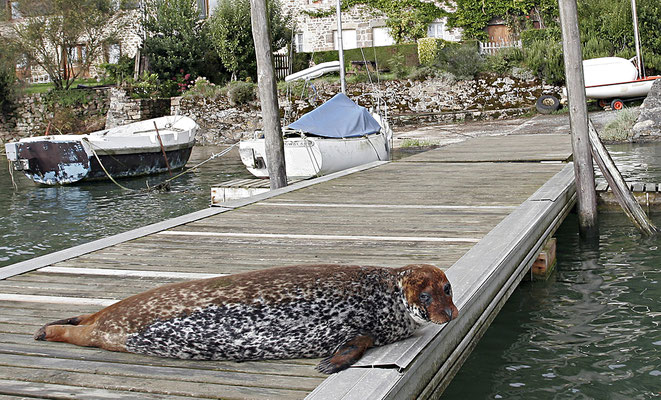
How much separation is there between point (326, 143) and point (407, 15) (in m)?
21.0

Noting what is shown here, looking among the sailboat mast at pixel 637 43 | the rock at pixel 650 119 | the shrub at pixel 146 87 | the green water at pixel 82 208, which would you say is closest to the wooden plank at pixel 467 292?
the green water at pixel 82 208

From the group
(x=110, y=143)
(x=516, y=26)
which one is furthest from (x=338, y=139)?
(x=516, y=26)

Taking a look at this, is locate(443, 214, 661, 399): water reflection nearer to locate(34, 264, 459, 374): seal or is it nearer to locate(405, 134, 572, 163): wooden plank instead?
locate(34, 264, 459, 374): seal

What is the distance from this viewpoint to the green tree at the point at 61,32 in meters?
32.5

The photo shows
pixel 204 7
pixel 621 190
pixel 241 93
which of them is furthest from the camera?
pixel 204 7

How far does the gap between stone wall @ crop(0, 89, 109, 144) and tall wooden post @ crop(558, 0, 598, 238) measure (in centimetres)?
2677

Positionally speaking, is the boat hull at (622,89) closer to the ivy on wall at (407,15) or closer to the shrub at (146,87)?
the ivy on wall at (407,15)

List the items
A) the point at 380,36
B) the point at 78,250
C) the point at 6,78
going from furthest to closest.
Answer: the point at 380,36, the point at 6,78, the point at 78,250

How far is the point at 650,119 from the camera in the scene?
21469mm

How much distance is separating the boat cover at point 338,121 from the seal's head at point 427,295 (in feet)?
38.5

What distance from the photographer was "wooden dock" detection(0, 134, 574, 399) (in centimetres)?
344

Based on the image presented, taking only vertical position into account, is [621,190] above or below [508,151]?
below

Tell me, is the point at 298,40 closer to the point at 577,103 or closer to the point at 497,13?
the point at 497,13

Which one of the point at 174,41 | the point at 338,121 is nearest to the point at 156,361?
the point at 338,121
